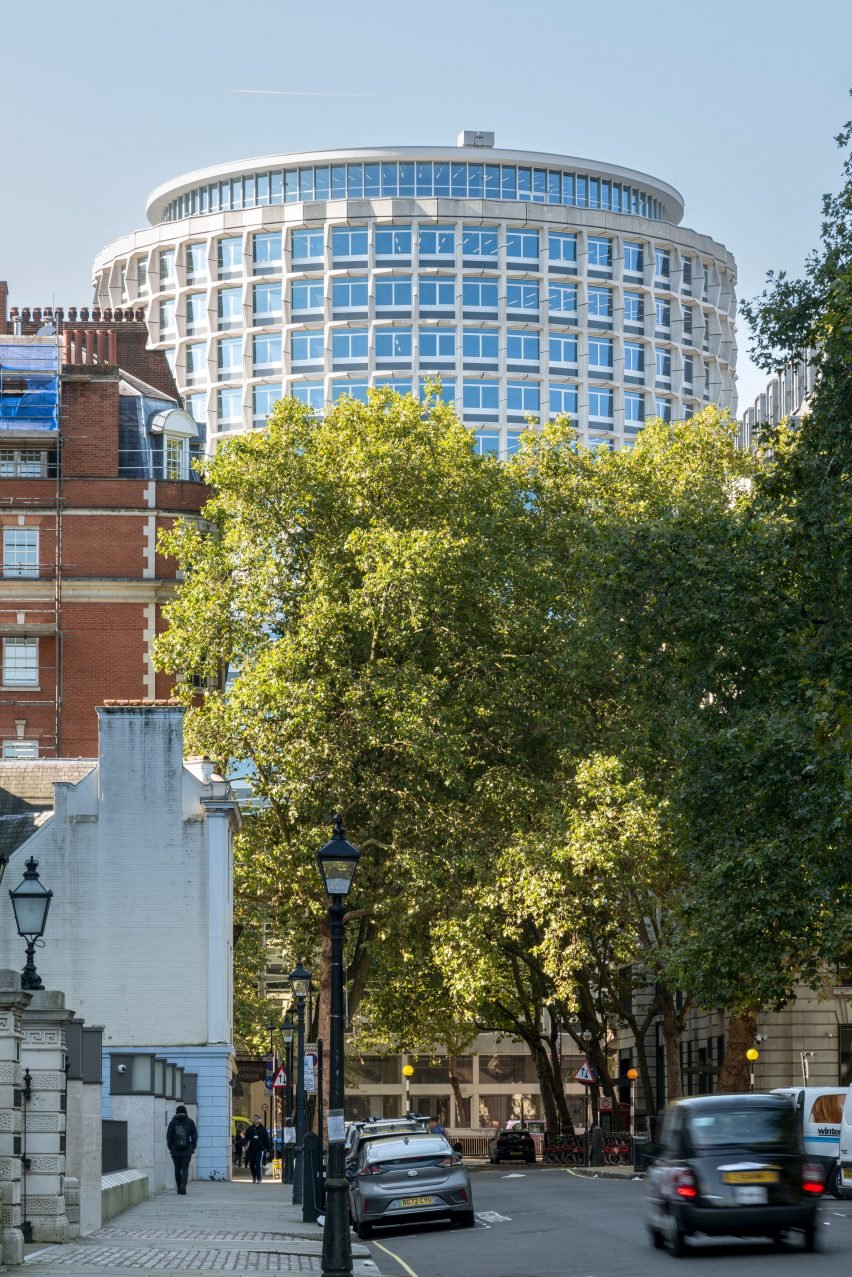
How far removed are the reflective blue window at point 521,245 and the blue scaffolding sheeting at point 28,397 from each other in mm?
70057

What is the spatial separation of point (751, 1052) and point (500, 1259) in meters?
35.1

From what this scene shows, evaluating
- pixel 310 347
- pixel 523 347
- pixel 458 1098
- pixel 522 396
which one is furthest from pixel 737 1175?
pixel 310 347

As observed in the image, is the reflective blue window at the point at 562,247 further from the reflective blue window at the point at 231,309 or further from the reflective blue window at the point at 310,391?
the reflective blue window at the point at 231,309

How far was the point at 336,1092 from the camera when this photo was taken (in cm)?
1880

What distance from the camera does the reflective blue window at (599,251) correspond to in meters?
136

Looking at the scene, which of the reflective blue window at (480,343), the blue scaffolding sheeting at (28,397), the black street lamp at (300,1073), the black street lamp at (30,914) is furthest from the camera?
the reflective blue window at (480,343)

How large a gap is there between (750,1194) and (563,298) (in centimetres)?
11934

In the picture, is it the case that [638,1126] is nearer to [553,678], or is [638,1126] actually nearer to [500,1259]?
[553,678]

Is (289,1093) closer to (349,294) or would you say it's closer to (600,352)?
(349,294)

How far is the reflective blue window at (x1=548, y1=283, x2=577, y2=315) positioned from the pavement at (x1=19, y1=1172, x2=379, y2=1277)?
106618 millimetres

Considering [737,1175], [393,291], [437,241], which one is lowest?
[737,1175]

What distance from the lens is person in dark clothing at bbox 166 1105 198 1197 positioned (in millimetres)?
35594

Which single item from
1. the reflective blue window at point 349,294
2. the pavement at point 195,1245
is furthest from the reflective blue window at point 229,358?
the pavement at point 195,1245

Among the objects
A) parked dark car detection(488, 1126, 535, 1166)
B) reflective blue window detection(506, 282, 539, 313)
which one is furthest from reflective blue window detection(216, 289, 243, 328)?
parked dark car detection(488, 1126, 535, 1166)
